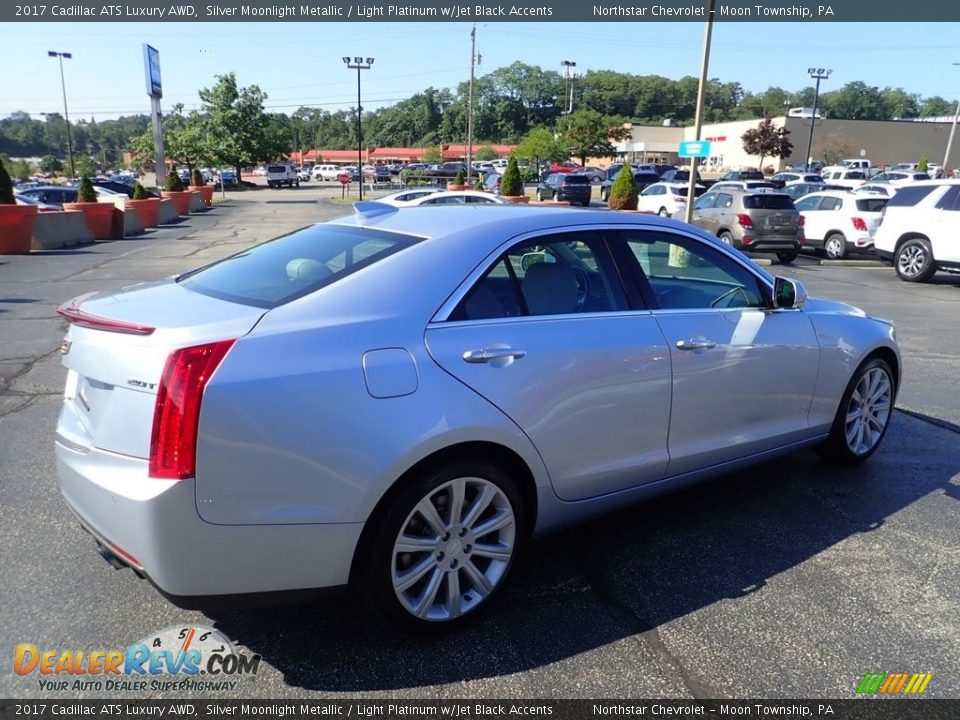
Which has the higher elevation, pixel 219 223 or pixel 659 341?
pixel 659 341

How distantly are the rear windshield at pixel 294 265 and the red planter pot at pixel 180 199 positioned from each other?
28890 mm

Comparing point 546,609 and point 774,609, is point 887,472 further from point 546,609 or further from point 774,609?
point 546,609

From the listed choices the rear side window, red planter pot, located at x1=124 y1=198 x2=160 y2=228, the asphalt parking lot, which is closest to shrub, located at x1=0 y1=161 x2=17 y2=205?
red planter pot, located at x1=124 y1=198 x2=160 y2=228

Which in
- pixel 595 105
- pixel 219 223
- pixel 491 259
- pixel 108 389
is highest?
pixel 595 105

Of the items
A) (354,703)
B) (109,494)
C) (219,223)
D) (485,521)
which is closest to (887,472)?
(485,521)

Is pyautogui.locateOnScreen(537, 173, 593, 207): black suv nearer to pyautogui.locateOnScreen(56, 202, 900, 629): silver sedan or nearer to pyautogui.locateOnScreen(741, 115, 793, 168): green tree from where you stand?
pyautogui.locateOnScreen(56, 202, 900, 629): silver sedan

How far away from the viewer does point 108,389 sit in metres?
2.54

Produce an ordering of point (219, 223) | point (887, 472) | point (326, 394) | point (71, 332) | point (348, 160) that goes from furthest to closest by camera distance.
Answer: point (348, 160), point (219, 223), point (887, 472), point (71, 332), point (326, 394)

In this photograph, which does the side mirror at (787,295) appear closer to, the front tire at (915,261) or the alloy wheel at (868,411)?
the alloy wheel at (868,411)

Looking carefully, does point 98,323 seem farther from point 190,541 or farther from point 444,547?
point 444,547

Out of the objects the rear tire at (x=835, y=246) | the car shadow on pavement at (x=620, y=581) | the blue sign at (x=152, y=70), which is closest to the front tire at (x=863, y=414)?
the car shadow on pavement at (x=620, y=581)

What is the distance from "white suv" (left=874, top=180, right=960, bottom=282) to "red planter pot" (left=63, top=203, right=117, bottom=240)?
1941 cm

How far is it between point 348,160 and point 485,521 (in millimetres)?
132522

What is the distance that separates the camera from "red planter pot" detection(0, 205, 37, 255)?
15781 mm
